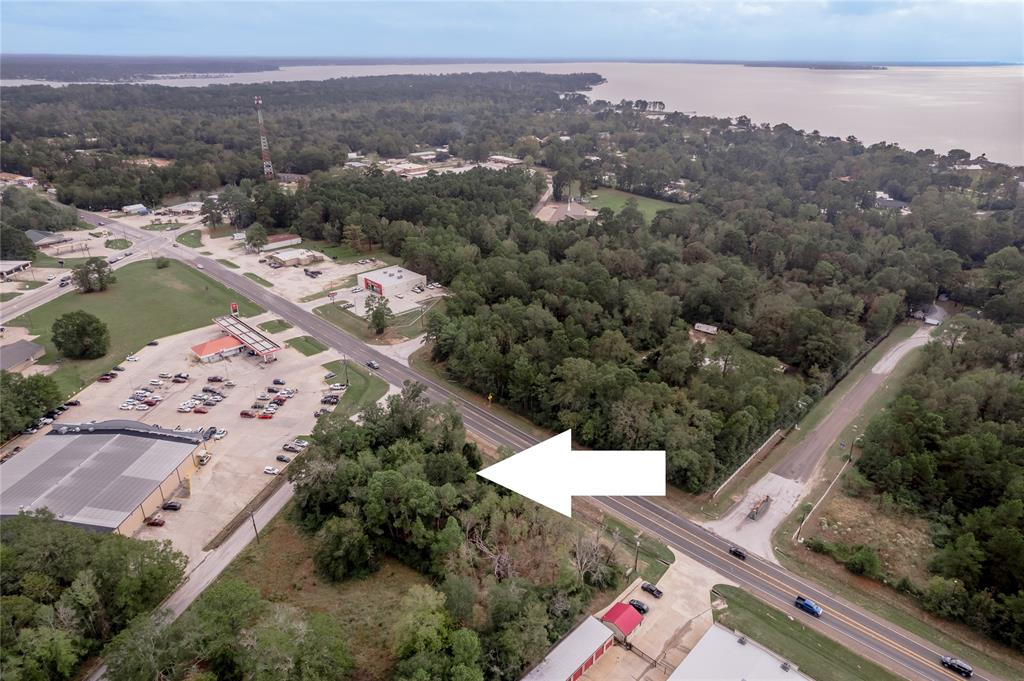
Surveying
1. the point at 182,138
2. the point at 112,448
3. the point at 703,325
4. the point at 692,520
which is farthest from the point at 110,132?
the point at 692,520

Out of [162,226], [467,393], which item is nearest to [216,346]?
[467,393]

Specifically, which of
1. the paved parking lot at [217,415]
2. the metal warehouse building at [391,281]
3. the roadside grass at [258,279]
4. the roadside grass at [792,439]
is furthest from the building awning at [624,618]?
the roadside grass at [258,279]

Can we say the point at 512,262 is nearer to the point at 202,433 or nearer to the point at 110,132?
the point at 202,433

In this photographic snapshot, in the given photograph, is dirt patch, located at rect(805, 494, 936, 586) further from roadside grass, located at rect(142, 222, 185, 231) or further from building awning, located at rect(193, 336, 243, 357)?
roadside grass, located at rect(142, 222, 185, 231)

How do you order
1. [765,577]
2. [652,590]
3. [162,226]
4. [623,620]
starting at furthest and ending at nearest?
[162,226] < [765,577] < [652,590] < [623,620]

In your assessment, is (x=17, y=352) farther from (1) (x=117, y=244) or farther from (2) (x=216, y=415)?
(1) (x=117, y=244)

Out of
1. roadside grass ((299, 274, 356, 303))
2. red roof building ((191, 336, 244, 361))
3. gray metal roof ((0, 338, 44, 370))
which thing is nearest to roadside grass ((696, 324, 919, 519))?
red roof building ((191, 336, 244, 361))

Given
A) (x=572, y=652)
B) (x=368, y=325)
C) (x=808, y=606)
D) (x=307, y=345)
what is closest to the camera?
(x=572, y=652)
